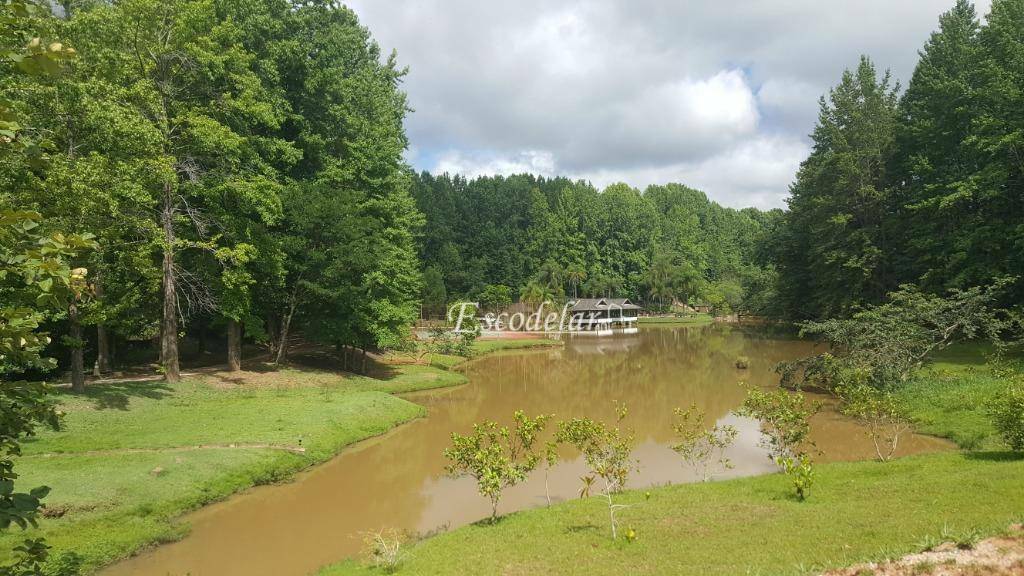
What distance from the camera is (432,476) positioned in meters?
15.6

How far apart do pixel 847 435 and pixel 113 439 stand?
21587 mm

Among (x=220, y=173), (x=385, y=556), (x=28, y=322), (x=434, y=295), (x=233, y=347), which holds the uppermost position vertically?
(x=220, y=173)

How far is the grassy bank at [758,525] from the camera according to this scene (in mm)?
7582

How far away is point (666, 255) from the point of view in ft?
301

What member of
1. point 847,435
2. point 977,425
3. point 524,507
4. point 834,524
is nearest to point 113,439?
point 524,507

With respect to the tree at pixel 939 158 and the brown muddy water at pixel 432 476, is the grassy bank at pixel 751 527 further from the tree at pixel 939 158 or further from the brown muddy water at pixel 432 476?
the tree at pixel 939 158

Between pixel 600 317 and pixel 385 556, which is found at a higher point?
pixel 600 317

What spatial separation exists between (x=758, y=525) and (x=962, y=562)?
330cm

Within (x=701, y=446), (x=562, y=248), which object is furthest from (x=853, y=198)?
(x=562, y=248)

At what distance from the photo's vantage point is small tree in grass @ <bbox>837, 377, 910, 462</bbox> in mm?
13781

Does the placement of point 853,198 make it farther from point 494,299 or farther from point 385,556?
point 494,299

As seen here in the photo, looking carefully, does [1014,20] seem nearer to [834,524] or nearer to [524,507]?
[834,524]

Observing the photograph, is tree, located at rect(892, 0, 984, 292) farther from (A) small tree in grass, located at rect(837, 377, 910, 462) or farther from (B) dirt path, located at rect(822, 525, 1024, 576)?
(B) dirt path, located at rect(822, 525, 1024, 576)

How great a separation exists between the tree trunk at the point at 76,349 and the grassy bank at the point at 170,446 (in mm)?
471
